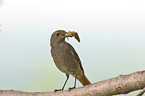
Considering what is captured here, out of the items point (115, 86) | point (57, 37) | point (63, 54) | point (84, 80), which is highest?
point (57, 37)

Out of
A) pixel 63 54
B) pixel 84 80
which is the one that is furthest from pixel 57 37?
pixel 84 80

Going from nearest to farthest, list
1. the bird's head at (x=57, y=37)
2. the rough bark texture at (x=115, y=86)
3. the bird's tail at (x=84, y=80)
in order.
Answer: the rough bark texture at (x=115, y=86) < the bird's head at (x=57, y=37) < the bird's tail at (x=84, y=80)

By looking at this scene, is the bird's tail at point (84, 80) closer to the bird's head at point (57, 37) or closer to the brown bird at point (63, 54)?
the brown bird at point (63, 54)

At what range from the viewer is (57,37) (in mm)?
2457

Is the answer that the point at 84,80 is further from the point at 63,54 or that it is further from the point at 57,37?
the point at 57,37

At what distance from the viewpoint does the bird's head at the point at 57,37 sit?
2.44m

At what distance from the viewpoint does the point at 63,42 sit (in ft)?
8.16

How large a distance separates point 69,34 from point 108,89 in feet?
2.34

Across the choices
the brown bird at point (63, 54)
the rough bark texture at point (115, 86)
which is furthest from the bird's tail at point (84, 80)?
the rough bark texture at point (115, 86)

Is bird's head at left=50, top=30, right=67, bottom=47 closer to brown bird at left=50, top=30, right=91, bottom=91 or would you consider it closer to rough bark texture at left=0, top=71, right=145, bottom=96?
brown bird at left=50, top=30, right=91, bottom=91

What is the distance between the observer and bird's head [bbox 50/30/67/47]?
2.44 metres

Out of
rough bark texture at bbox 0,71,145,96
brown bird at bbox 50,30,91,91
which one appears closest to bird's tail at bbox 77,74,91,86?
brown bird at bbox 50,30,91,91

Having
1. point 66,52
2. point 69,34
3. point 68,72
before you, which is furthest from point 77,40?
point 68,72

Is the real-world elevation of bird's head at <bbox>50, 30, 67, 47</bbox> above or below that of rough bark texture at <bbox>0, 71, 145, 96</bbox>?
above
